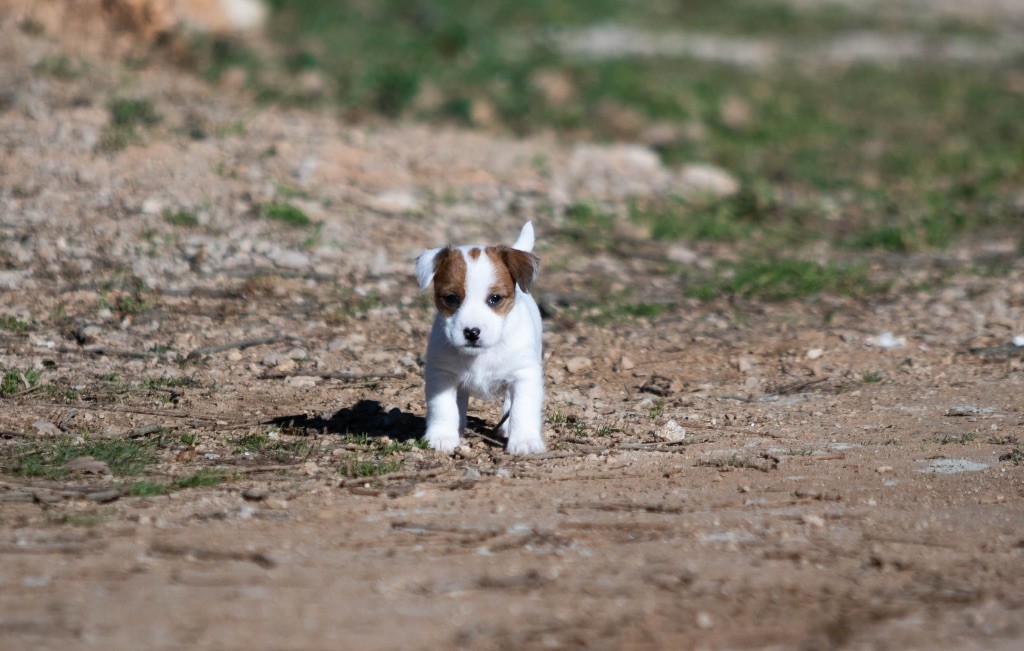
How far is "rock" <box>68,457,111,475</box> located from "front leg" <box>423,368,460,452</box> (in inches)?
55.3

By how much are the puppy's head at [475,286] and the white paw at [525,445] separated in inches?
19.4

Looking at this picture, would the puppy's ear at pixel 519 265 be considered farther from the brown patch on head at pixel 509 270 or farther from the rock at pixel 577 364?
the rock at pixel 577 364

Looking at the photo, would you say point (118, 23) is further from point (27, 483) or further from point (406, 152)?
point (27, 483)

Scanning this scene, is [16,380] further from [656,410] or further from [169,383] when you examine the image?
[656,410]

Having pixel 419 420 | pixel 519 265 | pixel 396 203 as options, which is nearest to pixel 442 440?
pixel 419 420

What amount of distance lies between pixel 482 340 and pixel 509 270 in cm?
44

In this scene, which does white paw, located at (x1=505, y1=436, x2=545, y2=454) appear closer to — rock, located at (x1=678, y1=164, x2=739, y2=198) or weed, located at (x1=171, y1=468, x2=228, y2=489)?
weed, located at (x1=171, y1=468, x2=228, y2=489)

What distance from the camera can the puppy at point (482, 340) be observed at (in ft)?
18.0

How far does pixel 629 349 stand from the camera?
310 inches

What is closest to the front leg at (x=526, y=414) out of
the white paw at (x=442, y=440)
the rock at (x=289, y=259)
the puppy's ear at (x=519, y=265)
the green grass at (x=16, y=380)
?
the white paw at (x=442, y=440)

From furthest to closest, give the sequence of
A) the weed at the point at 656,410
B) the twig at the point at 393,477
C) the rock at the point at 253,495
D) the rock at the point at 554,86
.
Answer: the rock at the point at 554,86, the weed at the point at 656,410, the twig at the point at 393,477, the rock at the point at 253,495

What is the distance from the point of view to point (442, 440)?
578 centimetres

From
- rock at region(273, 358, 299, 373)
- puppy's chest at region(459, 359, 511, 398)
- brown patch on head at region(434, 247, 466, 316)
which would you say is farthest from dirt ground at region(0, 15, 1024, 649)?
brown patch on head at region(434, 247, 466, 316)

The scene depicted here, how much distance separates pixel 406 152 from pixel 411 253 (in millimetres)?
2412
